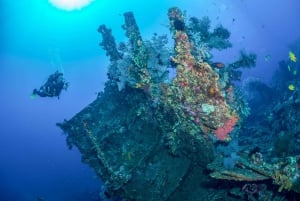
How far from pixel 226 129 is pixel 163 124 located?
69.5 inches

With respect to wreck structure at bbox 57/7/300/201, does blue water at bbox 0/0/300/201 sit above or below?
above

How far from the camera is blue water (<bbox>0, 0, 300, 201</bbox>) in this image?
70438mm

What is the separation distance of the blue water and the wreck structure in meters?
47.9

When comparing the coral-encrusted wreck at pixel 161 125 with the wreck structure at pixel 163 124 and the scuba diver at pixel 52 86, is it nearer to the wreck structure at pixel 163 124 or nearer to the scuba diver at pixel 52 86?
the wreck structure at pixel 163 124

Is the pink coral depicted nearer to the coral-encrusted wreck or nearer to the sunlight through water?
the coral-encrusted wreck

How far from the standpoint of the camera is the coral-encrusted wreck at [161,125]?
24.3ft

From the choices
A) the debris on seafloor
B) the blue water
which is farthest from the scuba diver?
the blue water

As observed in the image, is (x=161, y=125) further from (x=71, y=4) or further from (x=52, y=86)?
(x=71, y=4)

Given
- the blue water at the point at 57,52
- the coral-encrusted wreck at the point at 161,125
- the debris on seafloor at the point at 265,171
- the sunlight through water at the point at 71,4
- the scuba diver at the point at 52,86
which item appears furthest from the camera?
the sunlight through water at the point at 71,4

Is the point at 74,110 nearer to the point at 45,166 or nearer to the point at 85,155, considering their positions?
the point at 45,166

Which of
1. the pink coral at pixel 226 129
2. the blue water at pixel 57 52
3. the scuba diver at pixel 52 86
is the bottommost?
the pink coral at pixel 226 129

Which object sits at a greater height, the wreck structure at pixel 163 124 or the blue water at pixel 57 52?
the blue water at pixel 57 52

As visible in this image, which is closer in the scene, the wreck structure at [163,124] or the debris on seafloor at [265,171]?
the debris on seafloor at [265,171]

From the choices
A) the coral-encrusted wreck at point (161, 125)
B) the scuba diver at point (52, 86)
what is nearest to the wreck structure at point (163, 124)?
the coral-encrusted wreck at point (161, 125)
